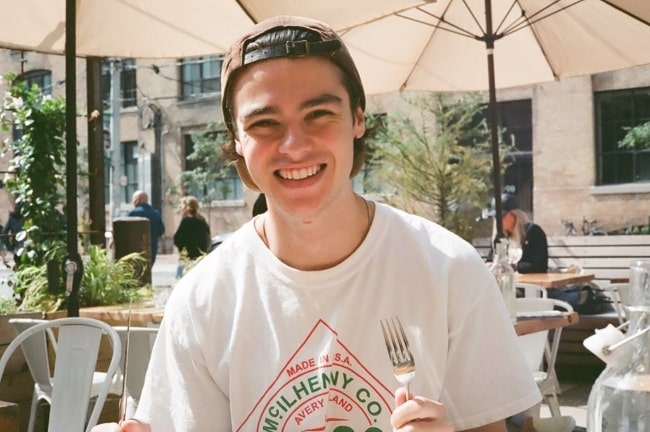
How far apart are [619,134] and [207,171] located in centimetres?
1113

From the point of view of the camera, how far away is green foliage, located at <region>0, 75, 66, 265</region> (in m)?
6.79

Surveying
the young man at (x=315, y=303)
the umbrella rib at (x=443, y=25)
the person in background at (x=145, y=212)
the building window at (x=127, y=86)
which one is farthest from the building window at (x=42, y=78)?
the young man at (x=315, y=303)

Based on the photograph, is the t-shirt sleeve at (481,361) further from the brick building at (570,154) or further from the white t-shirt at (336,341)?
the brick building at (570,154)

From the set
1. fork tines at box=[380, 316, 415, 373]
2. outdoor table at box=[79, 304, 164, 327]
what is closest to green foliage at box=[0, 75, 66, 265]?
outdoor table at box=[79, 304, 164, 327]

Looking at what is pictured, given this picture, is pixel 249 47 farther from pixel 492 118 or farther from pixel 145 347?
pixel 492 118

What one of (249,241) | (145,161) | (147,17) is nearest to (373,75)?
(147,17)

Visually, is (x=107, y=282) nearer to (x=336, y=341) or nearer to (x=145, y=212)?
(x=336, y=341)

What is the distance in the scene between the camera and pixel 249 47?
1.52m

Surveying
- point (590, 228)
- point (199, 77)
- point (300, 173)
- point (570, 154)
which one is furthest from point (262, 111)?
point (199, 77)

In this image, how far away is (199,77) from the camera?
22828 millimetres

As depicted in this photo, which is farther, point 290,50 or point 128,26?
point 128,26

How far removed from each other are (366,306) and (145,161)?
22682mm

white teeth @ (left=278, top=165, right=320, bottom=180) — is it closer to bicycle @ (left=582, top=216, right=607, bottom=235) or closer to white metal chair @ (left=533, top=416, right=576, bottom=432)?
white metal chair @ (left=533, top=416, right=576, bottom=432)

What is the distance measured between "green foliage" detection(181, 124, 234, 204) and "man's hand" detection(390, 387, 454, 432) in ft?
67.9
